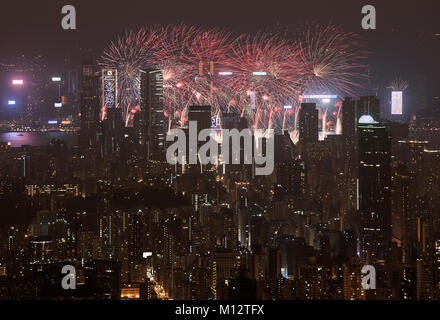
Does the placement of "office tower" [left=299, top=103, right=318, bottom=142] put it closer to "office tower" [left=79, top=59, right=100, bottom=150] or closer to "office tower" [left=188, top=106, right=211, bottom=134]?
"office tower" [left=188, top=106, right=211, bottom=134]

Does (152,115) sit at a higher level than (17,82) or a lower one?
lower

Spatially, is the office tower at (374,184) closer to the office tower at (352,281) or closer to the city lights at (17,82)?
the office tower at (352,281)

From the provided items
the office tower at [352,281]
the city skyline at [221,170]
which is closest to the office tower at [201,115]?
the city skyline at [221,170]

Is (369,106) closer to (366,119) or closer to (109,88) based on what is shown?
(366,119)

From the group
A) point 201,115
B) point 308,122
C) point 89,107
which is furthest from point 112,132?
point 308,122

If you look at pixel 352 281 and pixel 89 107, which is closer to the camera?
pixel 352 281

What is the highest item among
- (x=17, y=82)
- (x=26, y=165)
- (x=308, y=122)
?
(x=17, y=82)
